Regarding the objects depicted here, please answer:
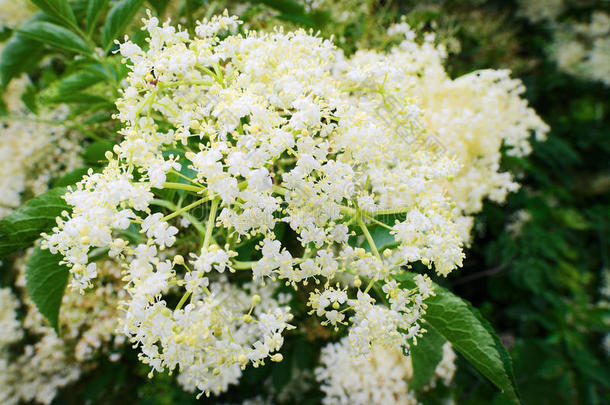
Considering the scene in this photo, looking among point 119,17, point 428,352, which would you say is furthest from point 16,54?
point 428,352

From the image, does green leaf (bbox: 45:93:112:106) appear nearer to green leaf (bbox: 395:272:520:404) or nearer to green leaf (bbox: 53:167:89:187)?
green leaf (bbox: 53:167:89:187)

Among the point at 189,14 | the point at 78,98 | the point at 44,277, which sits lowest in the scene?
the point at 44,277

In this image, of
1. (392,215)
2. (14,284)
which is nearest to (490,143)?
(392,215)

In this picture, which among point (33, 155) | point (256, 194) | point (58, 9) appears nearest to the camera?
point (256, 194)

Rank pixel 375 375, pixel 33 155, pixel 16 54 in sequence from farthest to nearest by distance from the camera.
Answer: pixel 33 155 → pixel 375 375 → pixel 16 54

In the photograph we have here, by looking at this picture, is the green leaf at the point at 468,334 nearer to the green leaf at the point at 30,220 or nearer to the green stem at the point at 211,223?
the green stem at the point at 211,223

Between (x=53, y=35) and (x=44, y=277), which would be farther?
(x=53, y=35)

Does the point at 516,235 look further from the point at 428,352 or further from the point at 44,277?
the point at 44,277

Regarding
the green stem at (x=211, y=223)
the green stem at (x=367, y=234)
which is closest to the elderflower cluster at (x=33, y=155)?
the green stem at (x=211, y=223)
